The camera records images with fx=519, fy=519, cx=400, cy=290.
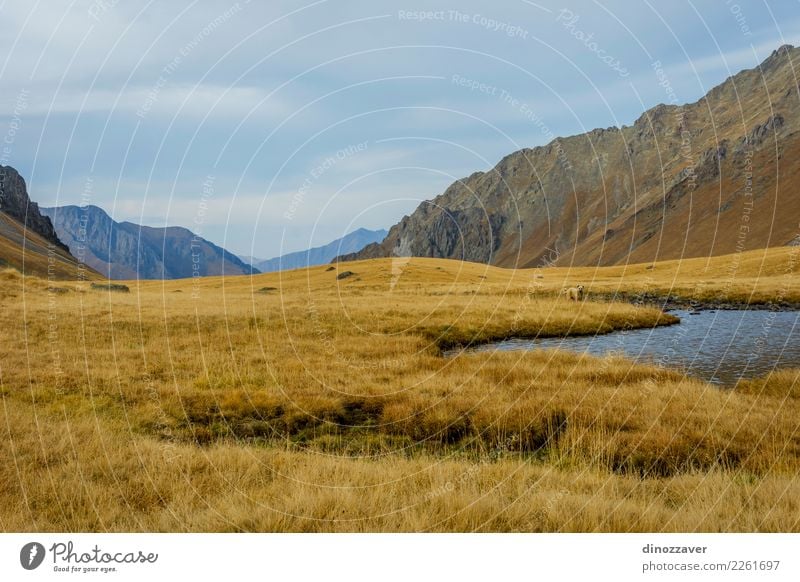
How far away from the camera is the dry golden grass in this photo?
6.50m

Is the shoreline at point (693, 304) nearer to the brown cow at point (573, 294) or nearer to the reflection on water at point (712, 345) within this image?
the brown cow at point (573, 294)

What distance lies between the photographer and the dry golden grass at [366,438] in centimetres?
650

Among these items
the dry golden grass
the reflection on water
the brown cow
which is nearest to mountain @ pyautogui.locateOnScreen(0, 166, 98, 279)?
the dry golden grass

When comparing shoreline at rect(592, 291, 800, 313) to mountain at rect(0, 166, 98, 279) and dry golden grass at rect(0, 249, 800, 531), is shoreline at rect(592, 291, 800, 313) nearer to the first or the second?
dry golden grass at rect(0, 249, 800, 531)

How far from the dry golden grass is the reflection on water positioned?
286 cm

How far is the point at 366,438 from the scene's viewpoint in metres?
11.0
